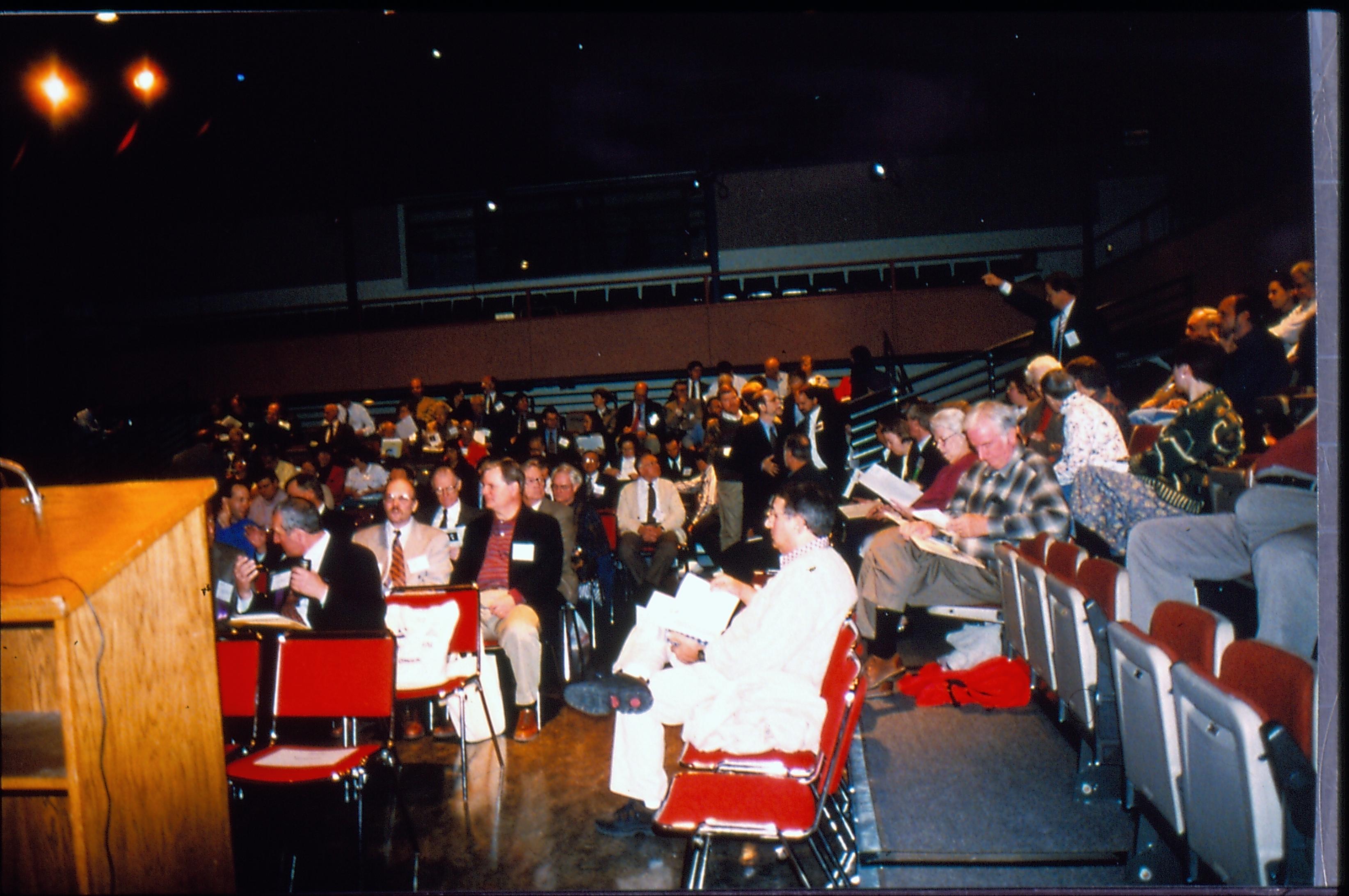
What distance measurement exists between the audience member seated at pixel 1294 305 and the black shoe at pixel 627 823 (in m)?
3.94

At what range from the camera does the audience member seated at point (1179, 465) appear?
11.2 ft

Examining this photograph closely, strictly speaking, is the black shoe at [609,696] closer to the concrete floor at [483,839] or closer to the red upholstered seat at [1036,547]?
the concrete floor at [483,839]

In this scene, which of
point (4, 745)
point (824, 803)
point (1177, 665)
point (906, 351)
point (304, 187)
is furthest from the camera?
point (906, 351)

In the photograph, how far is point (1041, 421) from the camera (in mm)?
5098

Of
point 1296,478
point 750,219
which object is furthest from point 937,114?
point 1296,478

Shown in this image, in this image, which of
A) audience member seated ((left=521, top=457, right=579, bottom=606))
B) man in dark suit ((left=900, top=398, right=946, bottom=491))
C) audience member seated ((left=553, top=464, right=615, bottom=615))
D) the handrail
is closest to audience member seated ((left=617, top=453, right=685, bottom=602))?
audience member seated ((left=553, top=464, right=615, bottom=615))

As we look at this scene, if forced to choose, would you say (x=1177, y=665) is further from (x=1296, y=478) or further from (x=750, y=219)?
(x=750, y=219)

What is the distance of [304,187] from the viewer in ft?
30.1

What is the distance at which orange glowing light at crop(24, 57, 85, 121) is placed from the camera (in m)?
5.22

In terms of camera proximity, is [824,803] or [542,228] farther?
[542,228]

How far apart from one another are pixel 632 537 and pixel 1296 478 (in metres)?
4.02

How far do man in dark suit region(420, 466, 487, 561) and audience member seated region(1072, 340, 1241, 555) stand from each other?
11.2 feet

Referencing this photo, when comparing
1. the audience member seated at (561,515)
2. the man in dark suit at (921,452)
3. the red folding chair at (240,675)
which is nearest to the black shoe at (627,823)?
the red folding chair at (240,675)

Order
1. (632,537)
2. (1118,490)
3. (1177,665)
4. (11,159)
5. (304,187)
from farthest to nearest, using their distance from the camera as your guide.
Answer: (304,187) < (11,159) < (632,537) < (1118,490) < (1177,665)
